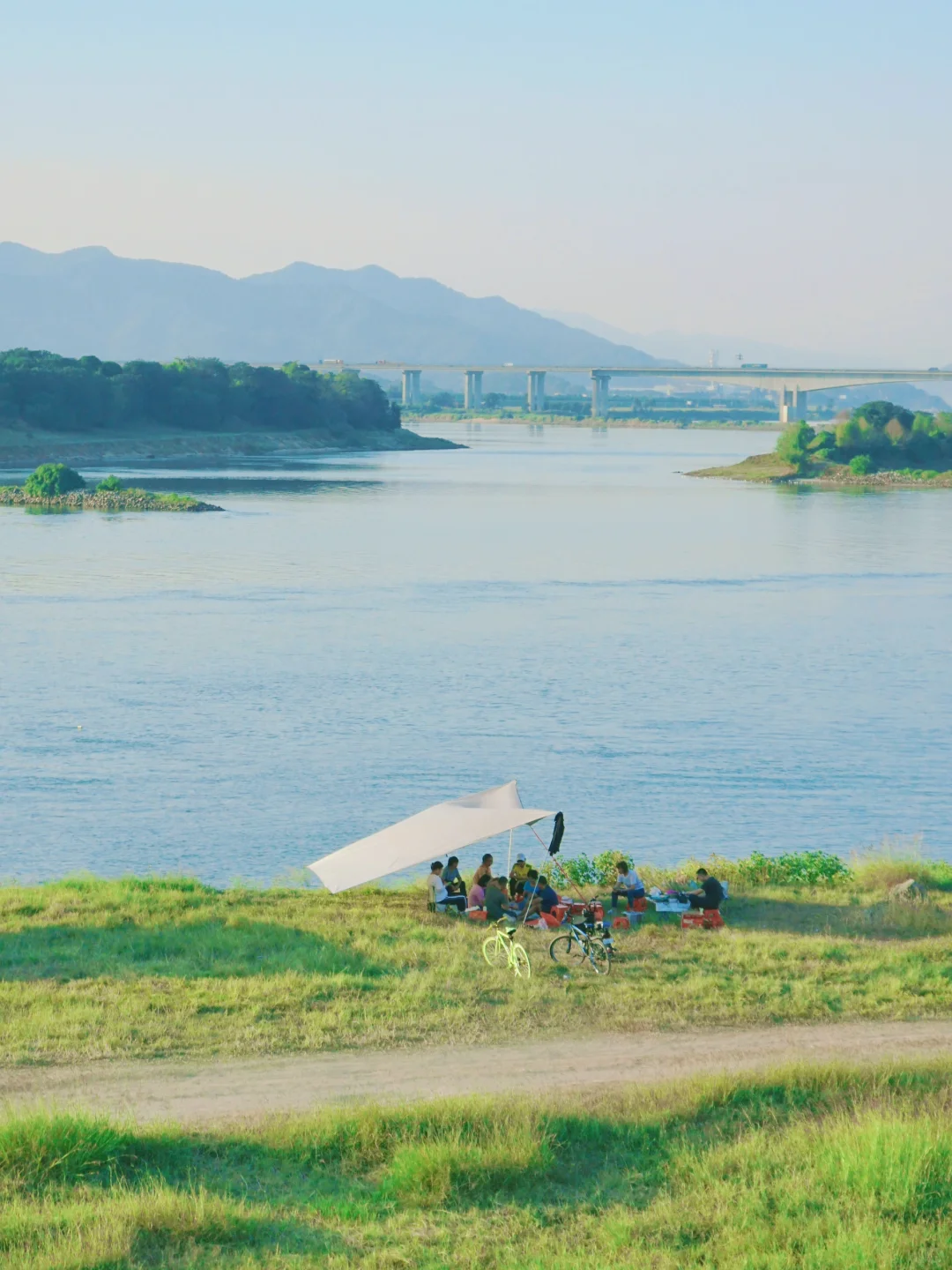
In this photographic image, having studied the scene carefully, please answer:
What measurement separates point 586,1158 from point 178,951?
8.77m

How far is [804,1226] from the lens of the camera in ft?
38.4

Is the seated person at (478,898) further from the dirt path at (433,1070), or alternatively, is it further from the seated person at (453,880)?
the dirt path at (433,1070)

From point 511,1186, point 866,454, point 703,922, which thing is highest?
point 866,454

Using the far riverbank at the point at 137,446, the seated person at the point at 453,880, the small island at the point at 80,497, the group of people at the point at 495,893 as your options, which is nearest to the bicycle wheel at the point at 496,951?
the group of people at the point at 495,893

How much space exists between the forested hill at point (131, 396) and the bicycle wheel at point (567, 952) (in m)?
146

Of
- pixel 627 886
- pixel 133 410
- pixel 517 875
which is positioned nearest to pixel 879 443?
pixel 133 410

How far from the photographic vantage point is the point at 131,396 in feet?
570

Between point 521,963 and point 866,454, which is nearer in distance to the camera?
point 521,963

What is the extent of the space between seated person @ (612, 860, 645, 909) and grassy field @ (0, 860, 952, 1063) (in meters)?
0.80

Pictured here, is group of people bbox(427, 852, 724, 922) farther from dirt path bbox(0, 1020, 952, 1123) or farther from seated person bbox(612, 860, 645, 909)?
dirt path bbox(0, 1020, 952, 1123)

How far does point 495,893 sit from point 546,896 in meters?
0.73

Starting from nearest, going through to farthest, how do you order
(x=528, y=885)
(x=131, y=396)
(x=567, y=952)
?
(x=567, y=952)
(x=528, y=885)
(x=131, y=396)

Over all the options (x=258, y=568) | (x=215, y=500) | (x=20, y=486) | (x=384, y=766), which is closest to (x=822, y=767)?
(x=384, y=766)

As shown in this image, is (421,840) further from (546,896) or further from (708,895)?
(708,895)
